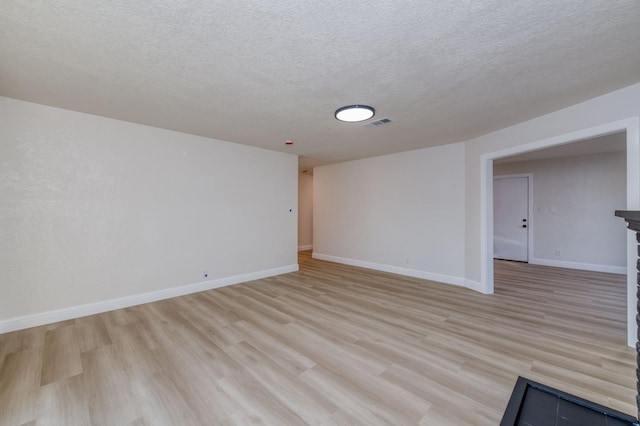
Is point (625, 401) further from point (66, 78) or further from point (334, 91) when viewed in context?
point (66, 78)

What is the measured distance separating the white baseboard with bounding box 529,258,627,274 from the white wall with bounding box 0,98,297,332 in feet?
20.9

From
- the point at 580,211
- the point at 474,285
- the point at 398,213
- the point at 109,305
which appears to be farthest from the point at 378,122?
the point at 580,211

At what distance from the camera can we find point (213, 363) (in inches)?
85.8

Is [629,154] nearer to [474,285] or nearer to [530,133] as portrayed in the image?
[530,133]

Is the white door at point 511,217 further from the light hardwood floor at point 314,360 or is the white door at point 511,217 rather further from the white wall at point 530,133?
the white wall at point 530,133

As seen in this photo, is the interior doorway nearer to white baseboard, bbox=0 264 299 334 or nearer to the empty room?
the empty room

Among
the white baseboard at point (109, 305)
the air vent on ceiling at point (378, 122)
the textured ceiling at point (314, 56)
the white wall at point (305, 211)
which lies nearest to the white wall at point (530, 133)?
the textured ceiling at point (314, 56)

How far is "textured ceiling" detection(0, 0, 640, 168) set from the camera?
1.54 m

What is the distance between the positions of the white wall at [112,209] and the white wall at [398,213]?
2.27m

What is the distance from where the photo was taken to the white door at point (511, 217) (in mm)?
6254

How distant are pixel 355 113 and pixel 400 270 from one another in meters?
3.51

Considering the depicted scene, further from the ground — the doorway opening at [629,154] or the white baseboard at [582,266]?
the doorway opening at [629,154]

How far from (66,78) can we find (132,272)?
240 cm

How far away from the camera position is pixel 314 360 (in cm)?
222
